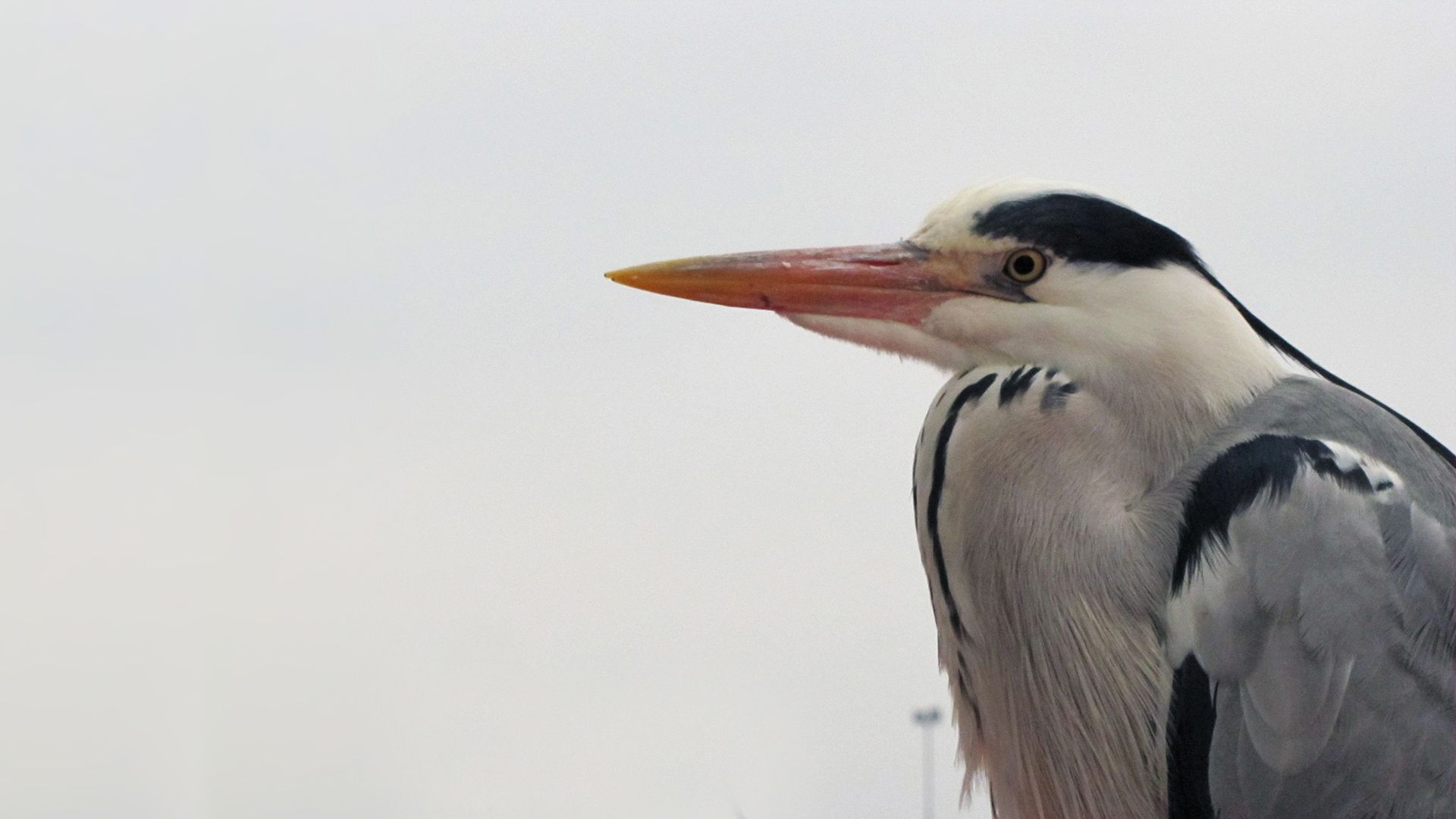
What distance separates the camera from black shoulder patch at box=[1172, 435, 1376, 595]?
48.7 inches

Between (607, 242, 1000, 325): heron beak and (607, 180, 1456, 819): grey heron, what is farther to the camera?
(607, 242, 1000, 325): heron beak

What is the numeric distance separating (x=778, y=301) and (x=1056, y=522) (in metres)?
0.32

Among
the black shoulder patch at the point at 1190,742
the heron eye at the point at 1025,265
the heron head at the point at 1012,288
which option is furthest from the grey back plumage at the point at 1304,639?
the heron eye at the point at 1025,265

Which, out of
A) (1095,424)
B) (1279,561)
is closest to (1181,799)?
(1279,561)

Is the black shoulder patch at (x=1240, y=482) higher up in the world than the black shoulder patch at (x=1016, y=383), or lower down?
lower down

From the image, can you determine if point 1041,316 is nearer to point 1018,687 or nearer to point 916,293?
point 916,293

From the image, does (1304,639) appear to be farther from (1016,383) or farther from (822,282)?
(822,282)

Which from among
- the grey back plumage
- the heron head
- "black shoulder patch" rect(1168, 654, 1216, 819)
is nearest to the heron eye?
the heron head

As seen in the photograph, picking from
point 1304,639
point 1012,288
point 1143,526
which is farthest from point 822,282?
point 1304,639

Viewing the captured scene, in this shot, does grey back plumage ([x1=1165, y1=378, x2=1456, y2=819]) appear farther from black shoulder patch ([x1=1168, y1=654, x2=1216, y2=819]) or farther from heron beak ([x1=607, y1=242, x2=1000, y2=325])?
heron beak ([x1=607, y1=242, x2=1000, y2=325])

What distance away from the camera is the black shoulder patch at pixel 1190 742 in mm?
1231

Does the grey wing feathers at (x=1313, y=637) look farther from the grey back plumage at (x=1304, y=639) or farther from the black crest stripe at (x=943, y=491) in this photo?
the black crest stripe at (x=943, y=491)

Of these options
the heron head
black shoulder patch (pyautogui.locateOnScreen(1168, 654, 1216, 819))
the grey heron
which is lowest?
black shoulder patch (pyautogui.locateOnScreen(1168, 654, 1216, 819))

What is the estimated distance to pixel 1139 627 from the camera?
1254mm
